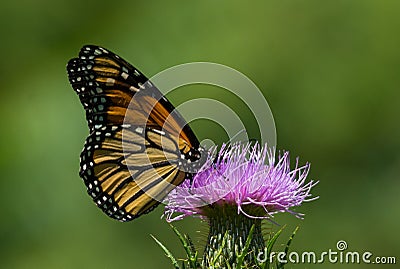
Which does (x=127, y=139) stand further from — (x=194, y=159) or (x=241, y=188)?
(x=241, y=188)

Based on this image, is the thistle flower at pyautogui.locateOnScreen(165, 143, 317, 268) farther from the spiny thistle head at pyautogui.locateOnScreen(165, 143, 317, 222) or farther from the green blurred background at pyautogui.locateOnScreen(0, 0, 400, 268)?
the green blurred background at pyautogui.locateOnScreen(0, 0, 400, 268)

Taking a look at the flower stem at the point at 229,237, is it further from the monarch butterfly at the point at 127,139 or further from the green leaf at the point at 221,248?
the monarch butterfly at the point at 127,139

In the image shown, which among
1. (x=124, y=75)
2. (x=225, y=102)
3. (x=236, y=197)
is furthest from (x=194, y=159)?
(x=225, y=102)

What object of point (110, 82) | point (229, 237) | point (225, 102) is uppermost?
point (225, 102)

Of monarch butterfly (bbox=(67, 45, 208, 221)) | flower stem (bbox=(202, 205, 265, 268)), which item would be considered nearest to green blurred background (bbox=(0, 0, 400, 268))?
monarch butterfly (bbox=(67, 45, 208, 221))

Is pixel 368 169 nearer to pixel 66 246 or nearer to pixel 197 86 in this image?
pixel 197 86
